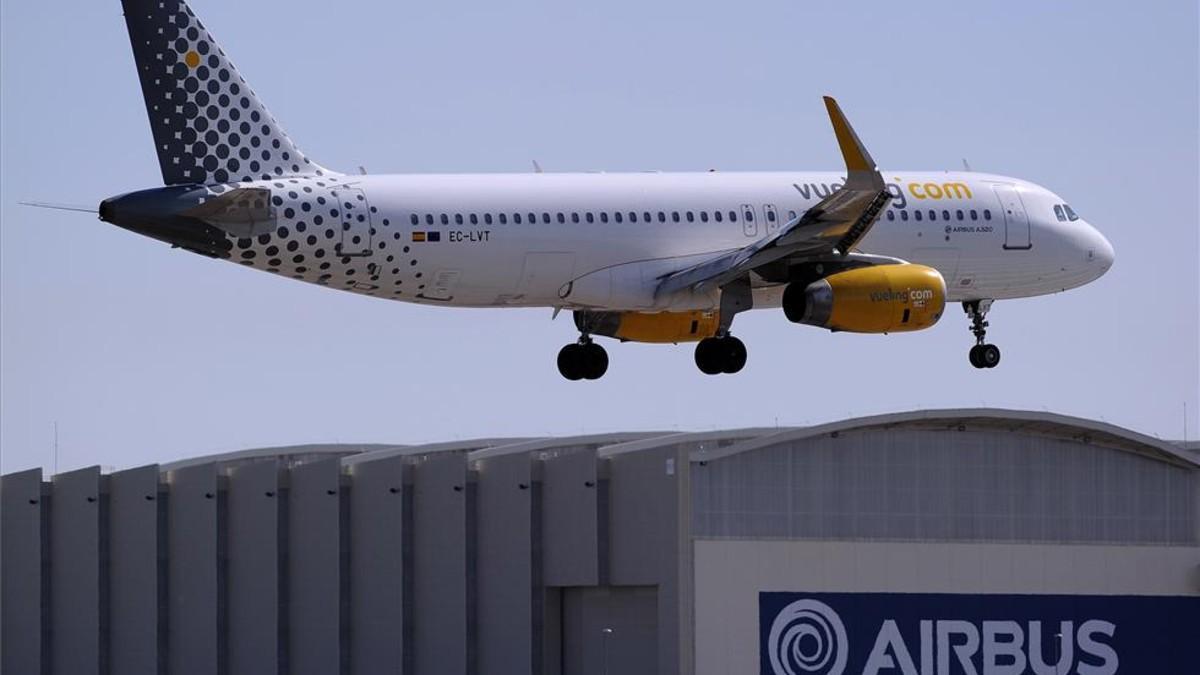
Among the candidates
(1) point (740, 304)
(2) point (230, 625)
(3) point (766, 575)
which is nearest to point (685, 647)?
(3) point (766, 575)

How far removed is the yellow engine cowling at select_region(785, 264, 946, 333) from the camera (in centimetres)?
7169

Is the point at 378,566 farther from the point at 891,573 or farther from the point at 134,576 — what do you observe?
the point at 891,573

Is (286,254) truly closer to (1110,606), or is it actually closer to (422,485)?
(422,485)

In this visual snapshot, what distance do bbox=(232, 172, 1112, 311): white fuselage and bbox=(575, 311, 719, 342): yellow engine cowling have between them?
2784mm

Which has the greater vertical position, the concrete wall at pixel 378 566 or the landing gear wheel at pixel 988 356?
the landing gear wheel at pixel 988 356

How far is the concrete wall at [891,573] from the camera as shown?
71.4 meters

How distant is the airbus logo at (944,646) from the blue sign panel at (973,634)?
23mm

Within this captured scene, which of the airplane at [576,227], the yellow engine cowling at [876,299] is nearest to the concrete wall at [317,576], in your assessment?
the airplane at [576,227]

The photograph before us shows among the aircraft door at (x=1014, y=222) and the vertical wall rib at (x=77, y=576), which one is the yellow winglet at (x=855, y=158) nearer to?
the aircraft door at (x=1014, y=222)

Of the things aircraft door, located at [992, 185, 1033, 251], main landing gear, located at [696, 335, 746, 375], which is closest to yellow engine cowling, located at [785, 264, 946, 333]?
main landing gear, located at [696, 335, 746, 375]

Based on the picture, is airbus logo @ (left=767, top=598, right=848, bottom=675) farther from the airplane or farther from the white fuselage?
the white fuselage

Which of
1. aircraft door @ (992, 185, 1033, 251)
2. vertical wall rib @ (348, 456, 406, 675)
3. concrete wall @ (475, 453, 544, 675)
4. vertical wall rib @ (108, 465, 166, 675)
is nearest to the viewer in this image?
concrete wall @ (475, 453, 544, 675)

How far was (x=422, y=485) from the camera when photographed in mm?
77500

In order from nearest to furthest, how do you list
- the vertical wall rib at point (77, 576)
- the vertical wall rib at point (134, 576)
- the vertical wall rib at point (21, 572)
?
the vertical wall rib at point (134, 576) < the vertical wall rib at point (77, 576) < the vertical wall rib at point (21, 572)
